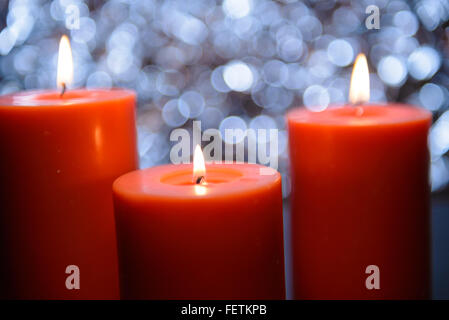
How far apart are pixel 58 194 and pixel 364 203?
29 centimetres

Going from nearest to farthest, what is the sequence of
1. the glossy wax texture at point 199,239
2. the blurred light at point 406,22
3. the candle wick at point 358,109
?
the glossy wax texture at point 199,239 < the candle wick at point 358,109 < the blurred light at point 406,22

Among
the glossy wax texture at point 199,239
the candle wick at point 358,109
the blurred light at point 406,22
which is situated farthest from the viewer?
the blurred light at point 406,22

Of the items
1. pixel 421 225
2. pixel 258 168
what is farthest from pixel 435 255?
pixel 258 168

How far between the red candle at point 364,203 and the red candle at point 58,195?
0.20 m

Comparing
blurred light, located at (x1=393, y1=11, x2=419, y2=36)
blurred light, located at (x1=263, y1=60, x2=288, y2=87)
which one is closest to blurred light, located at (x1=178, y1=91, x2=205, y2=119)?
blurred light, located at (x1=263, y1=60, x2=288, y2=87)

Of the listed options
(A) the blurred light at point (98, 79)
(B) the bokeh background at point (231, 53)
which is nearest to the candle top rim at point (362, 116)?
(B) the bokeh background at point (231, 53)

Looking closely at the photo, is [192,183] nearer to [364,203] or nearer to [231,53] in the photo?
[364,203]

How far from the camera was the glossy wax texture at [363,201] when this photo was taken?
1.70ft

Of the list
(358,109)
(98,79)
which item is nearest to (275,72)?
(98,79)

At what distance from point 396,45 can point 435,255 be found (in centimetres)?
41

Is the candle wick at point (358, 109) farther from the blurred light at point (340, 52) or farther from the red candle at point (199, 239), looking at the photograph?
the blurred light at point (340, 52)

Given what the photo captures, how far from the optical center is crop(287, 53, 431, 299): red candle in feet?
1.71

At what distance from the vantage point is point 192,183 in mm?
532
